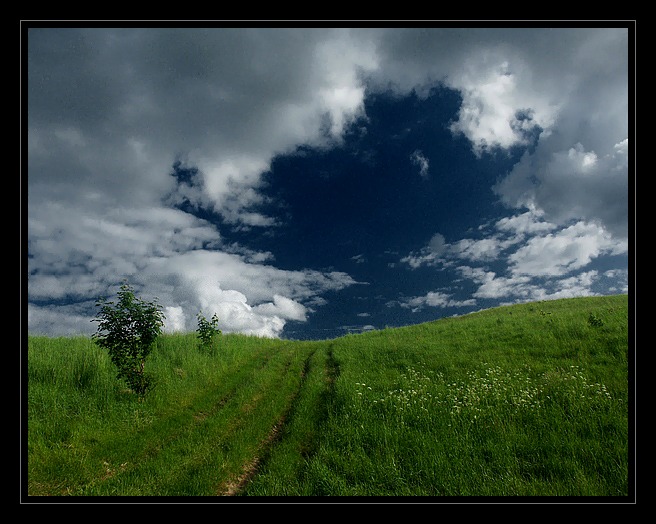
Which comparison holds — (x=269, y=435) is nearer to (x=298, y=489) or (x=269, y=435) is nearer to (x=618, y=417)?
(x=298, y=489)

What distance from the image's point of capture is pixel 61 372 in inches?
523

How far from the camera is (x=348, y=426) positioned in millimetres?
9914

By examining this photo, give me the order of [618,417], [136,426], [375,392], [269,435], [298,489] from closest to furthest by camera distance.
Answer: [298,489] < [618,417] < [269,435] < [136,426] < [375,392]

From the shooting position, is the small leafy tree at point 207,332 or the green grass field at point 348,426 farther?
the small leafy tree at point 207,332

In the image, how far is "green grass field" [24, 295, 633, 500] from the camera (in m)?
7.40

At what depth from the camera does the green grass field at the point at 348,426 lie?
7.40 metres

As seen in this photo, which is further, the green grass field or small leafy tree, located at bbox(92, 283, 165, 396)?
small leafy tree, located at bbox(92, 283, 165, 396)

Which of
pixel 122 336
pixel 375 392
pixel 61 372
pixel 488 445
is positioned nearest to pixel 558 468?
pixel 488 445

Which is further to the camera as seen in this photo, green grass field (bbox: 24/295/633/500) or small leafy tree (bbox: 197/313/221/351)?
small leafy tree (bbox: 197/313/221/351)

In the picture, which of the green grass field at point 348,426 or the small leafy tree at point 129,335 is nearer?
the green grass field at point 348,426

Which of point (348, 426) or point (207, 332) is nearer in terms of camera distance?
point (348, 426)
